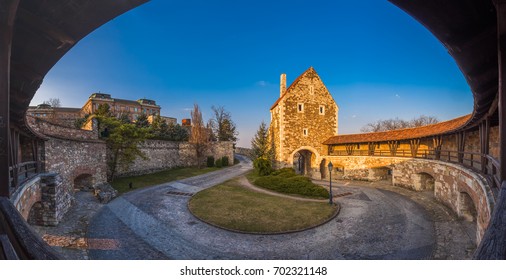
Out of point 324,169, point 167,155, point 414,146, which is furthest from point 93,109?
point 414,146

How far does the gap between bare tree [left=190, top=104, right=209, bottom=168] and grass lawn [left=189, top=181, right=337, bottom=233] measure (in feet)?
53.1

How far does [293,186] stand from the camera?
1512 centimetres

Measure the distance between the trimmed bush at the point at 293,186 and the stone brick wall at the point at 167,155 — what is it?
557 inches

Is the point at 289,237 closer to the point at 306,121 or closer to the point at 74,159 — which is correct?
the point at 74,159

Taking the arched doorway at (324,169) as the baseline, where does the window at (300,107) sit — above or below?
above

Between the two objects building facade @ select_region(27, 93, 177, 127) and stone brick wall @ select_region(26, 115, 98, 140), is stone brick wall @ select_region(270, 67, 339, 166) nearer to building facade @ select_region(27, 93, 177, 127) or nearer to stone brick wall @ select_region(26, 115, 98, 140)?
stone brick wall @ select_region(26, 115, 98, 140)

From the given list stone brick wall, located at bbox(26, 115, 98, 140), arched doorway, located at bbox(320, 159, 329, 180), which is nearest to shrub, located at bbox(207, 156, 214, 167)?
arched doorway, located at bbox(320, 159, 329, 180)

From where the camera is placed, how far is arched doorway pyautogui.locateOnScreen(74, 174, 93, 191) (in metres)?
14.6

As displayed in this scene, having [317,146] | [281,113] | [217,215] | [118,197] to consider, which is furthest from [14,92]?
[317,146]

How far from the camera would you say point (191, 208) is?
1126 cm

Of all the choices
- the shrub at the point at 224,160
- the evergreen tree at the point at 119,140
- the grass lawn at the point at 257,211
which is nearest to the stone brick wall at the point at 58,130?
the evergreen tree at the point at 119,140

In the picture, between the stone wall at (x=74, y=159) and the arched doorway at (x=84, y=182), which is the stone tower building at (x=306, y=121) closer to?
the stone wall at (x=74, y=159)

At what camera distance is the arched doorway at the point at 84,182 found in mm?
14602
